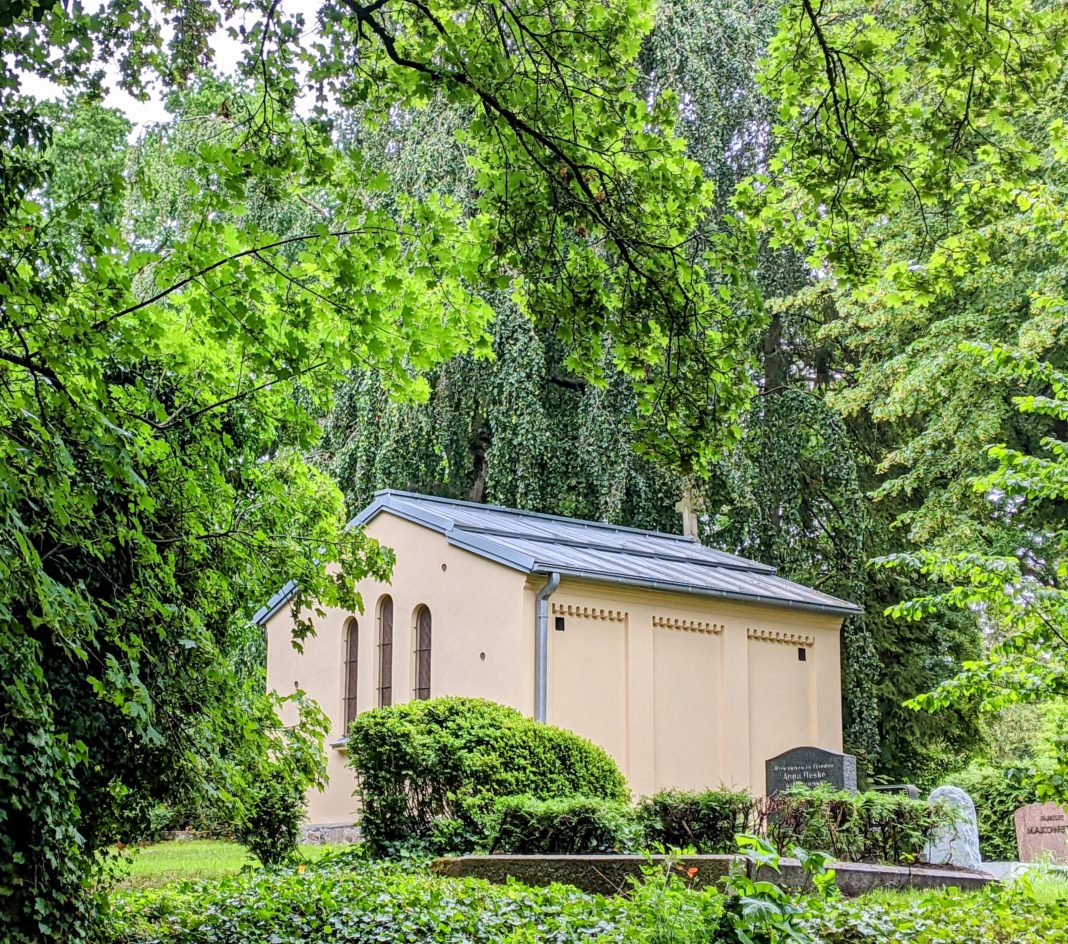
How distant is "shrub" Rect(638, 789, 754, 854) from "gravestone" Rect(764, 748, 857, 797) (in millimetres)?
2574

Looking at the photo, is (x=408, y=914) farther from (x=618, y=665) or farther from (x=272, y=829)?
(x=618, y=665)

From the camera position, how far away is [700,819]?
41.9 ft

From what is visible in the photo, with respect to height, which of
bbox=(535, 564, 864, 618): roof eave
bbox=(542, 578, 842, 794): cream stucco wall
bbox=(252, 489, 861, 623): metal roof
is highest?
bbox=(252, 489, 861, 623): metal roof

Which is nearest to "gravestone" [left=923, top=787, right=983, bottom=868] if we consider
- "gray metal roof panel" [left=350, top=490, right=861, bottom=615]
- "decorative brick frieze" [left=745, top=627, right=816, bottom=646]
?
"gray metal roof panel" [left=350, top=490, right=861, bottom=615]

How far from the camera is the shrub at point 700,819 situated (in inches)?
499

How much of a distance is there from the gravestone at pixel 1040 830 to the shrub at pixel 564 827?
858 centimetres

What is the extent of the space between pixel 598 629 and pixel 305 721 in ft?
31.3

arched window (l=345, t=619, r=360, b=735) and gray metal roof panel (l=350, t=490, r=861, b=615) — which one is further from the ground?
gray metal roof panel (l=350, t=490, r=861, b=615)

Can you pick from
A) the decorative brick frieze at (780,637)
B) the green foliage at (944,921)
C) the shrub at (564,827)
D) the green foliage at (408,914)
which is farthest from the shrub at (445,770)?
the decorative brick frieze at (780,637)

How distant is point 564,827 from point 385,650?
8.09 meters

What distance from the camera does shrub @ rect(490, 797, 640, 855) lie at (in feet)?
39.7

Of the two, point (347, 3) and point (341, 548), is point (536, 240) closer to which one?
point (347, 3)

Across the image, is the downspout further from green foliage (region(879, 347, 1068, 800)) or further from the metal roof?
green foliage (region(879, 347, 1068, 800))

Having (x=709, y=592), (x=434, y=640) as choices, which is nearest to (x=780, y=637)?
(x=709, y=592)
